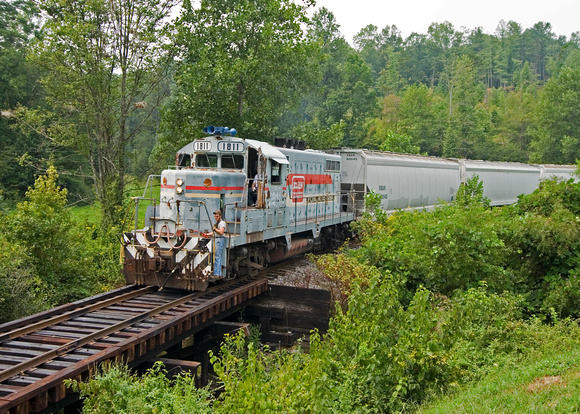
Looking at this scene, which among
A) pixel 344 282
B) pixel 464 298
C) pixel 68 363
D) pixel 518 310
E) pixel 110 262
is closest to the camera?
pixel 68 363

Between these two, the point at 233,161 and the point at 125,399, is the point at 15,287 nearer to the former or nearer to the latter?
the point at 233,161

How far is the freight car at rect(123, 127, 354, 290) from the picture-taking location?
39.8 ft

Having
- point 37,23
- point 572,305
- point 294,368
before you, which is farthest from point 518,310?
point 37,23

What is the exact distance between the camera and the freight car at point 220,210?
39.8ft

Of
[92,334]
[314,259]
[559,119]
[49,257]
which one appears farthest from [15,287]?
[559,119]

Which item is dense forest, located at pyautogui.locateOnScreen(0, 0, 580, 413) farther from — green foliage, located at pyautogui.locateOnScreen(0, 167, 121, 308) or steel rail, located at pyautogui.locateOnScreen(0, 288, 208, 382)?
steel rail, located at pyautogui.locateOnScreen(0, 288, 208, 382)

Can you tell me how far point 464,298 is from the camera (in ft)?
39.3

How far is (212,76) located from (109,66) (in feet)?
14.2

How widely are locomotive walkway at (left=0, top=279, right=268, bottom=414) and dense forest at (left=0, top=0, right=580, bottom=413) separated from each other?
0.49m

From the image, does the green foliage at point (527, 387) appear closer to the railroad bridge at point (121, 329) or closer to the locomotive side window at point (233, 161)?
the railroad bridge at point (121, 329)

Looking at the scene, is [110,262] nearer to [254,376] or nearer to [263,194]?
[263,194]

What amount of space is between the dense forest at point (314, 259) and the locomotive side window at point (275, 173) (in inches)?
101

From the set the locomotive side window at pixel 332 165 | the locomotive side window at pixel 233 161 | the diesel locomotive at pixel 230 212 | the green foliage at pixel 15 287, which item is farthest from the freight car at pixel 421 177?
the green foliage at pixel 15 287

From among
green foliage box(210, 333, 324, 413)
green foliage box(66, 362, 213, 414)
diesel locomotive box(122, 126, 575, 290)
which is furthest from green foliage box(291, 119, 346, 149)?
green foliage box(66, 362, 213, 414)
